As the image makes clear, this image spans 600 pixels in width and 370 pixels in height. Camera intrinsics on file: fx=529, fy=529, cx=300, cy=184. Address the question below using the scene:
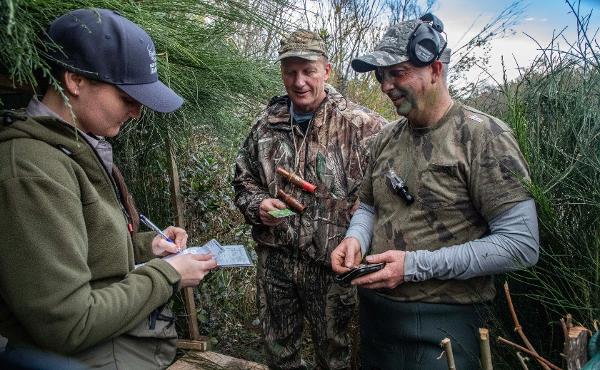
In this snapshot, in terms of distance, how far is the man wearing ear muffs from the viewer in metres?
2.08

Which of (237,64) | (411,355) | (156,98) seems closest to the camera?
(156,98)

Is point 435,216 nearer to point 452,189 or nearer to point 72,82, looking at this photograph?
point 452,189

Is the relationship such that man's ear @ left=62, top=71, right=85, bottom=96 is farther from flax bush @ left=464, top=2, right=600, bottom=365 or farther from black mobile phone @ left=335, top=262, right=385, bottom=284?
flax bush @ left=464, top=2, right=600, bottom=365

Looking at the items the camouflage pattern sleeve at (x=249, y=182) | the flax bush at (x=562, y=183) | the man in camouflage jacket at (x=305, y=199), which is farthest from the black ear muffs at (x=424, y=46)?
the camouflage pattern sleeve at (x=249, y=182)

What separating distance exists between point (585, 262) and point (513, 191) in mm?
360

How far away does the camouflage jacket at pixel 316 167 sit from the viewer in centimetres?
333

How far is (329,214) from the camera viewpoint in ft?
10.9

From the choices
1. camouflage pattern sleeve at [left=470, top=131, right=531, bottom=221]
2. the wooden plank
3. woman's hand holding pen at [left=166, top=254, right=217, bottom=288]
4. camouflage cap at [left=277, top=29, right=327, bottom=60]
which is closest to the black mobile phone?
camouflage pattern sleeve at [left=470, top=131, right=531, bottom=221]

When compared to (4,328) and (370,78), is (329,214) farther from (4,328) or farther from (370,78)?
(370,78)

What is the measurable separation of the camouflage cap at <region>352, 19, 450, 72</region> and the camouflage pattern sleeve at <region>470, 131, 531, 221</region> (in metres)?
0.51

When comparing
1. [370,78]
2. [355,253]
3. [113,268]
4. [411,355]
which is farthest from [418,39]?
[370,78]

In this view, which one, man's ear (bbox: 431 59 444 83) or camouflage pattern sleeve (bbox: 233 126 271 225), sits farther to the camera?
camouflage pattern sleeve (bbox: 233 126 271 225)

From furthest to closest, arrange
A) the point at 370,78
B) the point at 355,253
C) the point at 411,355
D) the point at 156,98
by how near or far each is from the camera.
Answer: the point at 370,78 → the point at 355,253 → the point at 411,355 → the point at 156,98

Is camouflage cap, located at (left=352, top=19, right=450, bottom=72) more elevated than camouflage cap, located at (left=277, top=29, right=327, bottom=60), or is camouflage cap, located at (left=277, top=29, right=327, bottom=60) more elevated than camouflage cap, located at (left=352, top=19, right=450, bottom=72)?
camouflage cap, located at (left=277, top=29, right=327, bottom=60)
